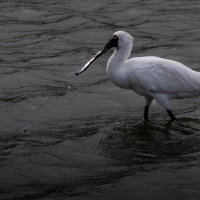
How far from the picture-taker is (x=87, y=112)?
11258 millimetres

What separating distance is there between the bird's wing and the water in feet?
1.57

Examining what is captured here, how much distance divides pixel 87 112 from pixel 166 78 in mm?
1367

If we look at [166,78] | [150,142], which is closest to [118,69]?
[166,78]

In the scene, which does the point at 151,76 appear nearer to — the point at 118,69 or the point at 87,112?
the point at 118,69

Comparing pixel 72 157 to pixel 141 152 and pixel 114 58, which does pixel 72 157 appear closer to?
pixel 141 152

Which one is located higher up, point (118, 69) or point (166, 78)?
point (118, 69)

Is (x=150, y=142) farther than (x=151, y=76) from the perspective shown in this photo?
No

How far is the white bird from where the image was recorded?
10625 millimetres

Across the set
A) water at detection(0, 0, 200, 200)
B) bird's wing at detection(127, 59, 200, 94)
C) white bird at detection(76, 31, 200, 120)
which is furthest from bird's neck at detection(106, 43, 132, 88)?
water at detection(0, 0, 200, 200)

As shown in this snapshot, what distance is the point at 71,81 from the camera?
12859 mm

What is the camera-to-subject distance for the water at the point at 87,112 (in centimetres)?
829

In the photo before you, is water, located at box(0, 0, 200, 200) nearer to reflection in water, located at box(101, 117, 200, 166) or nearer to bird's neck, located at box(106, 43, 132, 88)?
reflection in water, located at box(101, 117, 200, 166)

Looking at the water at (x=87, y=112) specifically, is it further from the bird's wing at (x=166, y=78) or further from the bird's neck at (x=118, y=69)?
the bird's neck at (x=118, y=69)

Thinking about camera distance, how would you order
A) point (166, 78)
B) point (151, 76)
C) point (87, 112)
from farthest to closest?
point (87, 112)
point (166, 78)
point (151, 76)
